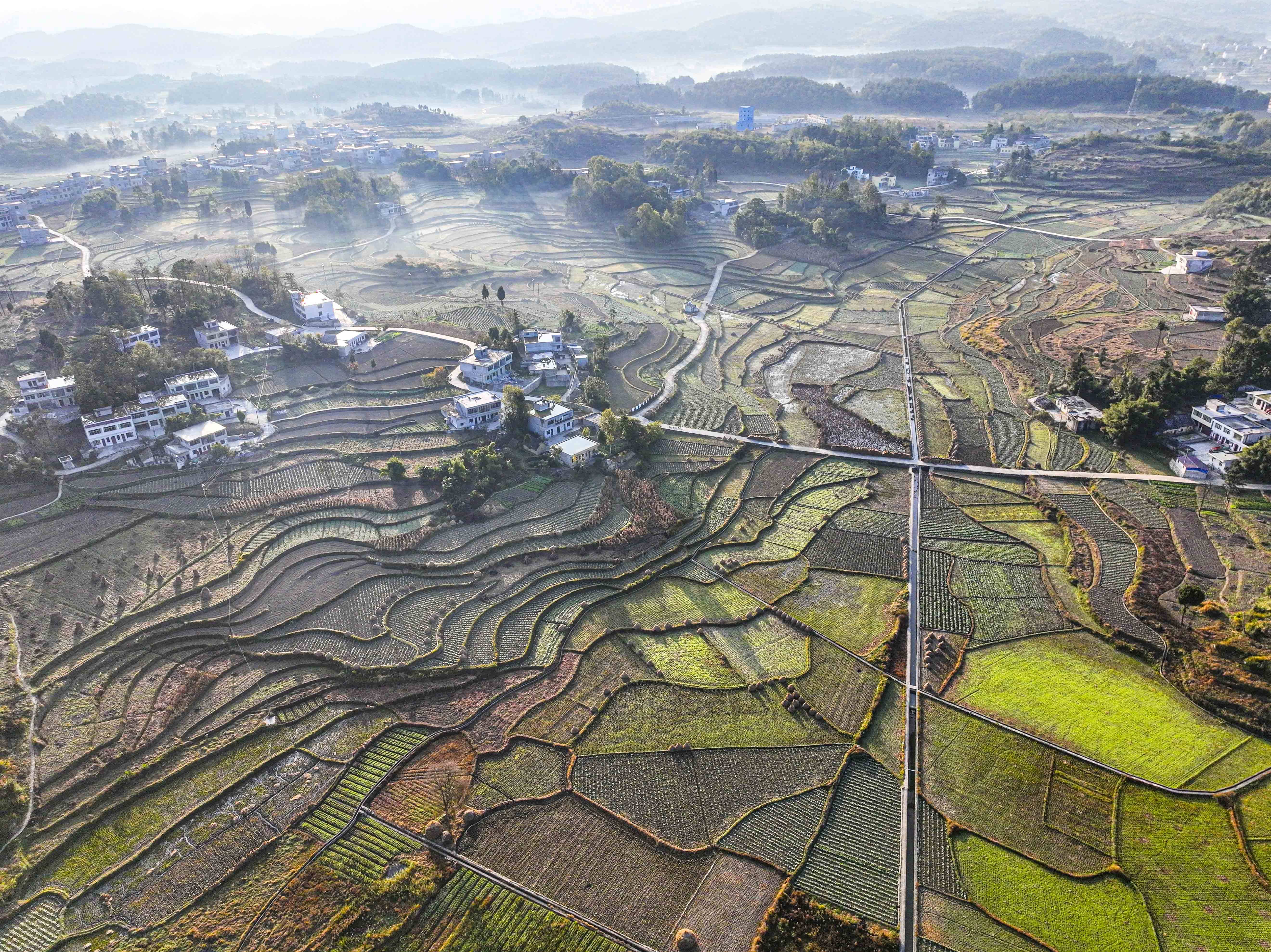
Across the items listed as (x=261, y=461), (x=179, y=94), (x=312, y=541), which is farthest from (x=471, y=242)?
(x=179, y=94)

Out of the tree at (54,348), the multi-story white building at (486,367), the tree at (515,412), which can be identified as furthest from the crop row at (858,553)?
the tree at (54,348)

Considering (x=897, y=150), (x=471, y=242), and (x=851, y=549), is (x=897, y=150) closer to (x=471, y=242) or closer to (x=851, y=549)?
(x=471, y=242)

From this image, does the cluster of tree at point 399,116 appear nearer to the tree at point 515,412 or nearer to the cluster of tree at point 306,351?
the cluster of tree at point 306,351

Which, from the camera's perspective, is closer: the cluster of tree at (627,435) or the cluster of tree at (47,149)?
the cluster of tree at (627,435)

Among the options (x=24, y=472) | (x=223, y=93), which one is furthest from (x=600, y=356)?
(x=223, y=93)

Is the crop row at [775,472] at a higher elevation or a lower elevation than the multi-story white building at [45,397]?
lower

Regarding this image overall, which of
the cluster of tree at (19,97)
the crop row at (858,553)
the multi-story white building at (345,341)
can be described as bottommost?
the crop row at (858,553)

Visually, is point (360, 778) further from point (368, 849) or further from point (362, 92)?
point (362, 92)

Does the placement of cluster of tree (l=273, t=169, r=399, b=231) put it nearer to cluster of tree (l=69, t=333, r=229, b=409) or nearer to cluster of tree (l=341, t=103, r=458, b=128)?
cluster of tree (l=69, t=333, r=229, b=409)
